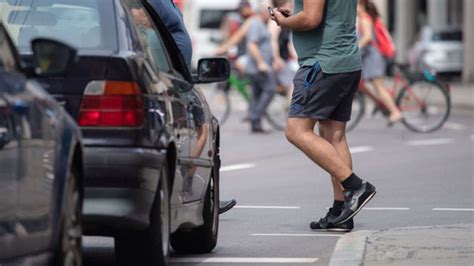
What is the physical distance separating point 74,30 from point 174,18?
2.92m

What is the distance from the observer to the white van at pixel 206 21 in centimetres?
4866

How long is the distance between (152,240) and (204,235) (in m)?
1.52

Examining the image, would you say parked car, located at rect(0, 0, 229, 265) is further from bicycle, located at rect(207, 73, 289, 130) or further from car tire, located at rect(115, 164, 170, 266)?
bicycle, located at rect(207, 73, 289, 130)

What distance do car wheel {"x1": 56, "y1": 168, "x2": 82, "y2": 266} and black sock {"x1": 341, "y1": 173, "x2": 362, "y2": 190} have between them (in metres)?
3.88

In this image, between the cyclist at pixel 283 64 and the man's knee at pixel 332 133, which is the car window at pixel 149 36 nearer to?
the man's knee at pixel 332 133

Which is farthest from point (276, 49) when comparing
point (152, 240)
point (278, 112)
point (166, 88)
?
point (152, 240)

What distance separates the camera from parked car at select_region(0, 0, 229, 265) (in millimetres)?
7223

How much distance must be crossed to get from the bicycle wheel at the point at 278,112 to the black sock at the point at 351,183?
13.0m

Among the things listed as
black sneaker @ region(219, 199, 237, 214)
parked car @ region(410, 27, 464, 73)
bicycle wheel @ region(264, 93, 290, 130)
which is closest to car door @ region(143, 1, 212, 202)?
black sneaker @ region(219, 199, 237, 214)

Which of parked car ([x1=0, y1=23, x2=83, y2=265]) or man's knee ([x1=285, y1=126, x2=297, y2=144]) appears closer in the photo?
parked car ([x1=0, y1=23, x2=83, y2=265])

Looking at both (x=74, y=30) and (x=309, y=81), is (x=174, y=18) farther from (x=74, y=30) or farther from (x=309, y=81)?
(x=74, y=30)

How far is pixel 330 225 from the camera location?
10328mm

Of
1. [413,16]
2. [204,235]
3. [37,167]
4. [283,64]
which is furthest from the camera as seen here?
[413,16]

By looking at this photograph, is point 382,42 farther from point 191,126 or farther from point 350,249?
point 191,126
